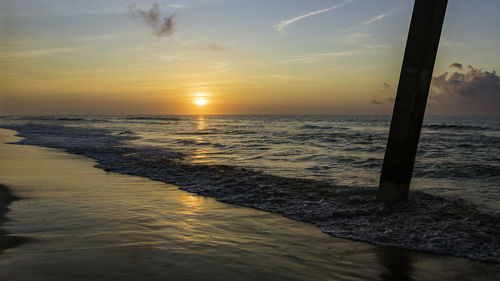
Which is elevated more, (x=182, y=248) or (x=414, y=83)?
(x=414, y=83)

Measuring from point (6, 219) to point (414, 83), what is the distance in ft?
19.1

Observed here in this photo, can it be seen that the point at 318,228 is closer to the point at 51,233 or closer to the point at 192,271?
the point at 192,271

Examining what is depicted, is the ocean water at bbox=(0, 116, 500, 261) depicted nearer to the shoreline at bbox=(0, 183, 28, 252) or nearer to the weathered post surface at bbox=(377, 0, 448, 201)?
the weathered post surface at bbox=(377, 0, 448, 201)

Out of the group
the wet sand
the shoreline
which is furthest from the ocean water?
the shoreline

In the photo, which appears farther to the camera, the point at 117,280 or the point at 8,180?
the point at 8,180

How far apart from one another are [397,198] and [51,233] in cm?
484

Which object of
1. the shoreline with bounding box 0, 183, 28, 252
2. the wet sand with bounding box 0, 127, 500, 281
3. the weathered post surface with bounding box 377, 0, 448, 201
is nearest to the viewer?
the wet sand with bounding box 0, 127, 500, 281

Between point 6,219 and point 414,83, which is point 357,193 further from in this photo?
point 6,219

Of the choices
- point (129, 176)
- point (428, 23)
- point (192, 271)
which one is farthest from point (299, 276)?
point (129, 176)

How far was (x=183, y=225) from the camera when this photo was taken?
4.66 metres

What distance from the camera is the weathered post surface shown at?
5.04m

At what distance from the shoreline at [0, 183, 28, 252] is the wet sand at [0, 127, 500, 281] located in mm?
98

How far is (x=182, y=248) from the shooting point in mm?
3742

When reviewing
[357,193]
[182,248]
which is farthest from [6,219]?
[357,193]
